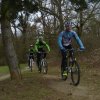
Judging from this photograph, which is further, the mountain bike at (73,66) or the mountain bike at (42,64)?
the mountain bike at (42,64)

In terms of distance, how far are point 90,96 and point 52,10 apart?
29.5m

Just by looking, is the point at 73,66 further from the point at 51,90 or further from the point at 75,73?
the point at 51,90

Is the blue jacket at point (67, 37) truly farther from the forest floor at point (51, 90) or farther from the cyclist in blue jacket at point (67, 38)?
the forest floor at point (51, 90)

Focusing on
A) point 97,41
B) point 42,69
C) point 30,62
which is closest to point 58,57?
point 97,41

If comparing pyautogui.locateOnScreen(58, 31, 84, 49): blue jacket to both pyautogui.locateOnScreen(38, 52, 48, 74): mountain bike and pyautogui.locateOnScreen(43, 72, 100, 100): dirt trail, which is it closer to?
pyautogui.locateOnScreen(43, 72, 100, 100): dirt trail

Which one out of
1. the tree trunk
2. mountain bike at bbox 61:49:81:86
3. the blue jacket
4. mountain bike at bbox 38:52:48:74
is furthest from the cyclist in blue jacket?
mountain bike at bbox 38:52:48:74

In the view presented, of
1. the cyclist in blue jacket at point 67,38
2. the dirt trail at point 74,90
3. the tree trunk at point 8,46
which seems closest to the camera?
the dirt trail at point 74,90

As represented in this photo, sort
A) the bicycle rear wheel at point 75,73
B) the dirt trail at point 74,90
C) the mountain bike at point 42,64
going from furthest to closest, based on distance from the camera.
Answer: the mountain bike at point 42,64
the bicycle rear wheel at point 75,73
the dirt trail at point 74,90

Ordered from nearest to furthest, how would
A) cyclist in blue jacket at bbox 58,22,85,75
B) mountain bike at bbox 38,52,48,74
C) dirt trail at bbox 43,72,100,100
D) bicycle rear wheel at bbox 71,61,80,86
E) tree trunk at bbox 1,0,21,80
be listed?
dirt trail at bbox 43,72,100,100 → bicycle rear wheel at bbox 71,61,80,86 → cyclist in blue jacket at bbox 58,22,85,75 → tree trunk at bbox 1,0,21,80 → mountain bike at bbox 38,52,48,74

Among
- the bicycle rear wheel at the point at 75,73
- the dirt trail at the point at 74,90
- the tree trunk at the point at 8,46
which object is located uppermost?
the tree trunk at the point at 8,46

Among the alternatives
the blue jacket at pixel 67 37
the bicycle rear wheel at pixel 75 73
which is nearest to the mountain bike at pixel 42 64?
the blue jacket at pixel 67 37

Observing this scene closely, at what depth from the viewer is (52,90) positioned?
12.3 metres

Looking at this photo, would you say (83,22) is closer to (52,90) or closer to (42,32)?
(42,32)

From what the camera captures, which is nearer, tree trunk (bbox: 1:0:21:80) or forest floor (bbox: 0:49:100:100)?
forest floor (bbox: 0:49:100:100)
